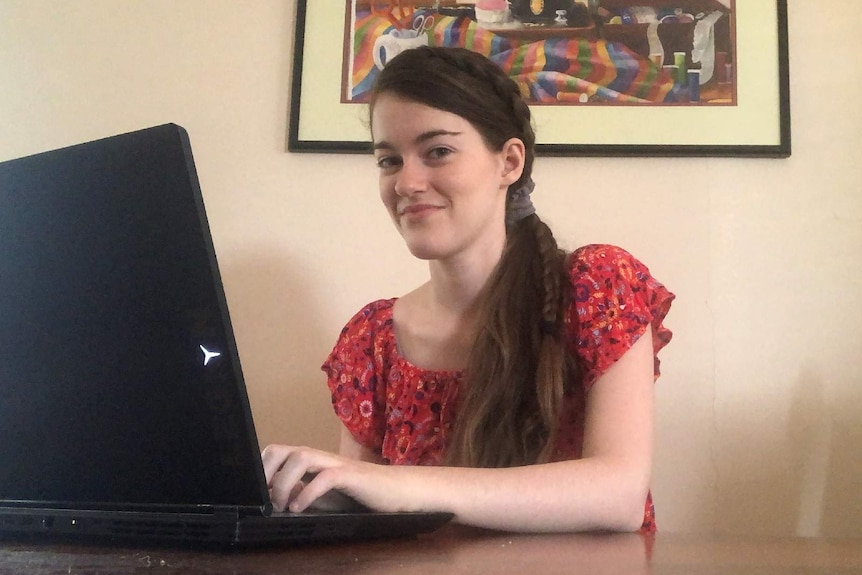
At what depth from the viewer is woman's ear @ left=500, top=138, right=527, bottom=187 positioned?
968 mm

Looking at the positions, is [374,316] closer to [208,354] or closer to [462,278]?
[462,278]

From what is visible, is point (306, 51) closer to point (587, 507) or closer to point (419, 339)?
point (419, 339)

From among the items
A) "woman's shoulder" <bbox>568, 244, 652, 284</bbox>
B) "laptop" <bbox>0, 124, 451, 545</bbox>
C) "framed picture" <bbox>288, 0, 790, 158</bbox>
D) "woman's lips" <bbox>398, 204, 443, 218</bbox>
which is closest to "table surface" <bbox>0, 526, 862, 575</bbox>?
"laptop" <bbox>0, 124, 451, 545</bbox>

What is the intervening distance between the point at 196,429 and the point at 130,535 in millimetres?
97

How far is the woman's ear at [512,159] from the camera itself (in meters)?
0.97

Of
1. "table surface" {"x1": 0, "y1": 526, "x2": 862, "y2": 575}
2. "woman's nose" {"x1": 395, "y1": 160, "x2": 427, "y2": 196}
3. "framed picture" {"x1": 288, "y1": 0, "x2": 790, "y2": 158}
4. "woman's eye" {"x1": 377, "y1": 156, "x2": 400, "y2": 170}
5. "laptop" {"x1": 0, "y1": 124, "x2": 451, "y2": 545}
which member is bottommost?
"table surface" {"x1": 0, "y1": 526, "x2": 862, "y2": 575}

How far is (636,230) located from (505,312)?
1.27 feet

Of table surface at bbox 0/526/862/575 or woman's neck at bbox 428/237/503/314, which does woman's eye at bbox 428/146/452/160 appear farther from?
table surface at bbox 0/526/862/575

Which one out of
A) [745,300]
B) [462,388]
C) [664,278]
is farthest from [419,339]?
[745,300]

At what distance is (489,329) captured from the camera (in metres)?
0.93

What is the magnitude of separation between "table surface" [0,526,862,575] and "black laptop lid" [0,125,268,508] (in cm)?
4

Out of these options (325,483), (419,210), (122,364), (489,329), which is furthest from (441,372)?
(122,364)

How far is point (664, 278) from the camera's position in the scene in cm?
118

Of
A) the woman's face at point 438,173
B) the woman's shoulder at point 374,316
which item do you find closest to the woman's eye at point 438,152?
the woman's face at point 438,173
